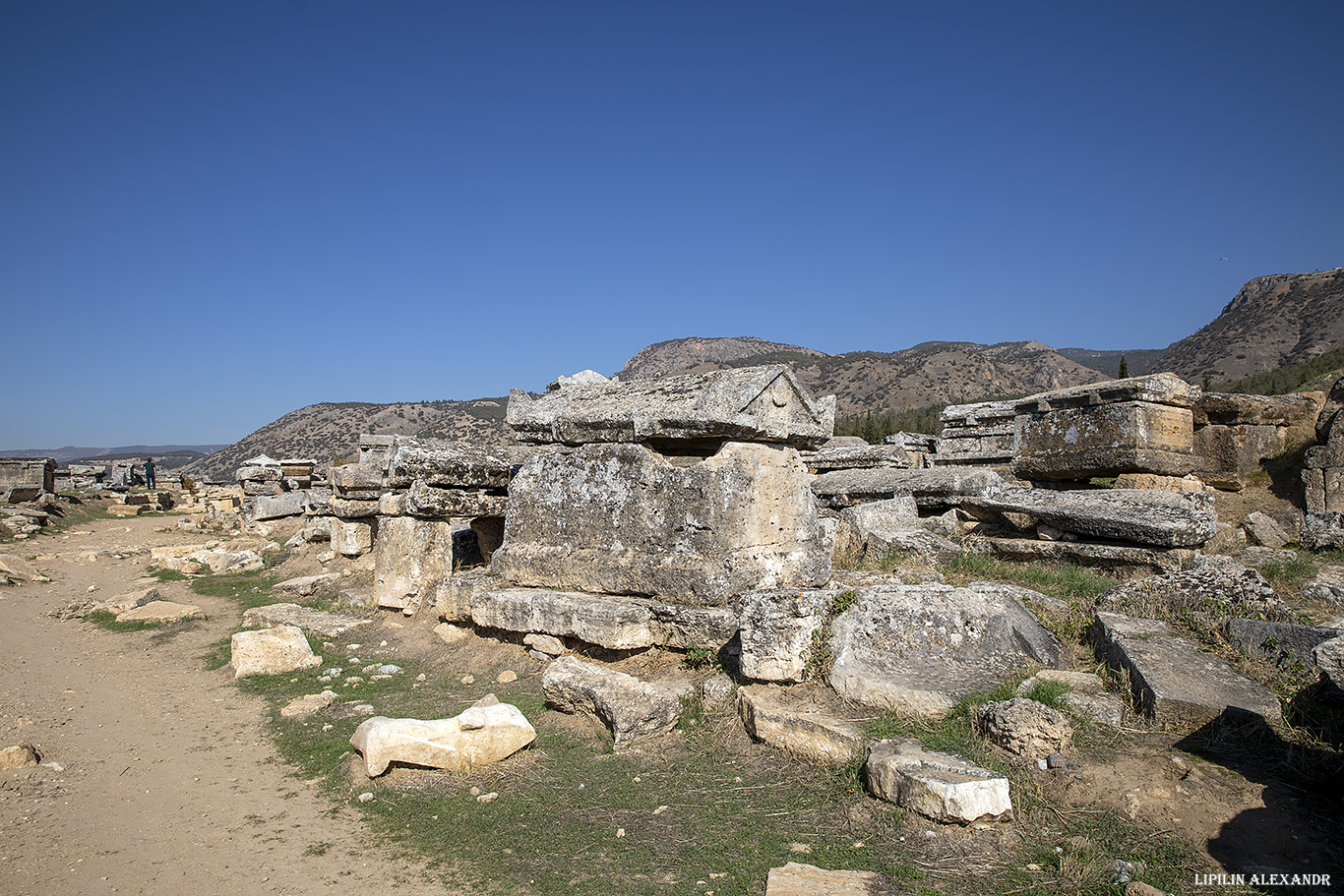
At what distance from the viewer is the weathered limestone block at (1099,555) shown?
479cm

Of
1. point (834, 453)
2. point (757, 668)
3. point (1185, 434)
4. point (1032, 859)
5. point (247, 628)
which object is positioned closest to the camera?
point (1032, 859)

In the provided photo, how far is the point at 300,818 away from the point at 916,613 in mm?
3201

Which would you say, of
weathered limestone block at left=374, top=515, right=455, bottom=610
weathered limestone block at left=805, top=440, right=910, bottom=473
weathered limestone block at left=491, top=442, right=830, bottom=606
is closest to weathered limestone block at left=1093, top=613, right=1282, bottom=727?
weathered limestone block at left=491, top=442, right=830, bottom=606

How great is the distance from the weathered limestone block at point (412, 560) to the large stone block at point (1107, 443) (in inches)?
226

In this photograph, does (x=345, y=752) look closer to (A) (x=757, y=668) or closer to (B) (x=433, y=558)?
(A) (x=757, y=668)

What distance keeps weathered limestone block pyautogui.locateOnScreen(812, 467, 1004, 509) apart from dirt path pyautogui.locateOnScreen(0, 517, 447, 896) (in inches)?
213

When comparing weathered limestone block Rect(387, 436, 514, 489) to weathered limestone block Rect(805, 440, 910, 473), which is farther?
weathered limestone block Rect(805, 440, 910, 473)

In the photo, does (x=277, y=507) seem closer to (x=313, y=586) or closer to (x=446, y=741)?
(x=313, y=586)

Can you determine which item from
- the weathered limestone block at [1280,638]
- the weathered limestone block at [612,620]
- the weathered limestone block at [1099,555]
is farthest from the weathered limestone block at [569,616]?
the weathered limestone block at [1280,638]

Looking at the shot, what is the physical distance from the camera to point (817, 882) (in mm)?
2375

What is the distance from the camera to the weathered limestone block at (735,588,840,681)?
3793mm

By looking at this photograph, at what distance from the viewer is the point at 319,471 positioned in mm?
20188

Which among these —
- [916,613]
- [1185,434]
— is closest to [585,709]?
[916,613]

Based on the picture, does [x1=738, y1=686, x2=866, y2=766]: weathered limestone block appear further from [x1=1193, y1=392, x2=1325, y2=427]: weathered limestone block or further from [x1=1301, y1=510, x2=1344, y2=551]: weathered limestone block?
[x1=1193, y1=392, x2=1325, y2=427]: weathered limestone block
